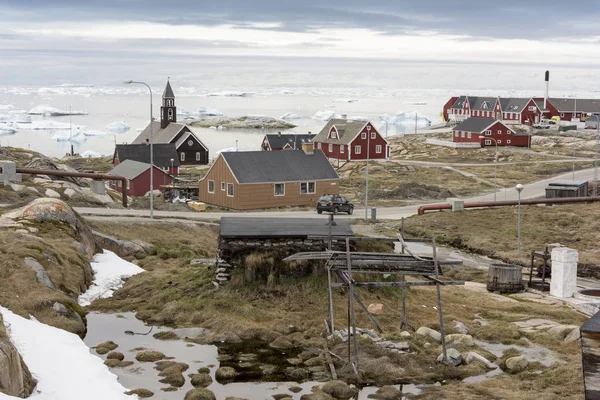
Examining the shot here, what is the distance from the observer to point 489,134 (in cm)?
11262

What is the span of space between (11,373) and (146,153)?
67.1 metres

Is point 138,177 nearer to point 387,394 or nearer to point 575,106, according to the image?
point 387,394

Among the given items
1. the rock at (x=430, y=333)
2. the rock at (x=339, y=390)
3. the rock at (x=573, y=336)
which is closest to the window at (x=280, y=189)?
the rock at (x=430, y=333)

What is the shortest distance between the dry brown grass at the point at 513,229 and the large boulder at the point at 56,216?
24.2 m

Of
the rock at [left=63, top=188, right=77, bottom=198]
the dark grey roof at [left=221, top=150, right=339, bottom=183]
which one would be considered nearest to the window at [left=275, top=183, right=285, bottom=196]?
the dark grey roof at [left=221, top=150, right=339, bottom=183]

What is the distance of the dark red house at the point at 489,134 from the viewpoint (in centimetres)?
11244

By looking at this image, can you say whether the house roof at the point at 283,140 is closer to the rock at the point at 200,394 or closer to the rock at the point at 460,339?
the rock at the point at 460,339

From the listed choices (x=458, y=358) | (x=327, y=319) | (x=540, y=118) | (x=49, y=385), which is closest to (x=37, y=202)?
(x=327, y=319)

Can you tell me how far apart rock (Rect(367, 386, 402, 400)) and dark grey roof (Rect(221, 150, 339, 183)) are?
41.0 m

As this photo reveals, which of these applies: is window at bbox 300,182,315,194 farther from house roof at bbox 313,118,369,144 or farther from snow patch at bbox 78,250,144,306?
house roof at bbox 313,118,369,144

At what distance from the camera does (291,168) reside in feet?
208

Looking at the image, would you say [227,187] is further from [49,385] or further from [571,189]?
[49,385]

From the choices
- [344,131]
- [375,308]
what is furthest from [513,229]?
[344,131]

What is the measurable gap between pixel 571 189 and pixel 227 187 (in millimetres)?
28244
